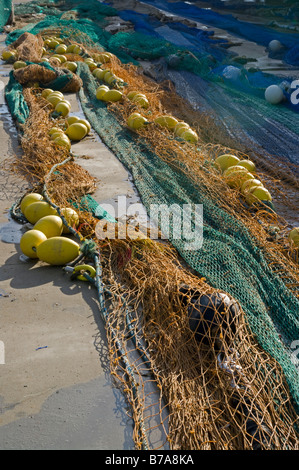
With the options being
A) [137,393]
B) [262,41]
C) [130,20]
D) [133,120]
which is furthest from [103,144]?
[130,20]

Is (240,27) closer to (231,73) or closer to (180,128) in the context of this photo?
(231,73)

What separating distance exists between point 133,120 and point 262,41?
295 inches

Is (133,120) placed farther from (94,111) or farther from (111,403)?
(111,403)

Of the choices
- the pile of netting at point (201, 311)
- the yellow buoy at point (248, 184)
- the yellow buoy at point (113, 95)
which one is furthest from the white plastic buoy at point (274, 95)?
the yellow buoy at point (248, 184)

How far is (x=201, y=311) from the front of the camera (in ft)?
9.16

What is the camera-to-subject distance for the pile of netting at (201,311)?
2.38 m

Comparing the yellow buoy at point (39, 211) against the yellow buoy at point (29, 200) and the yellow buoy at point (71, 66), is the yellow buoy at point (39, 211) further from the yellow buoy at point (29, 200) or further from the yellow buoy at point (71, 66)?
the yellow buoy at point (71, 66)

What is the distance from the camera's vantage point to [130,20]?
1459 centimetres

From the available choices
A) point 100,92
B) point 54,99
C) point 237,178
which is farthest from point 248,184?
point 100,92

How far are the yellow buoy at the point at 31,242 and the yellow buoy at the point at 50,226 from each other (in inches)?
4.5

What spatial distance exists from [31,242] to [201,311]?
1.52 meters

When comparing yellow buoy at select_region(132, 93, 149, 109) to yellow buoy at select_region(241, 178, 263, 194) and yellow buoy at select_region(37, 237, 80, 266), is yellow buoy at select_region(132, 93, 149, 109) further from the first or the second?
yellow buoy at select_region(37, 237, 80, 266)

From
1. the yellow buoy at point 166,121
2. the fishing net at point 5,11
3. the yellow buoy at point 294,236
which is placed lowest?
the fishing net at point 5,11

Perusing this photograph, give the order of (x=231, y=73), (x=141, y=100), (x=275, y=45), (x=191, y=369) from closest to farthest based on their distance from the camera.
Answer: (x=191, y=369) → (x=141, y=100) → (x=231, y=73) → (x=275, y=45)
